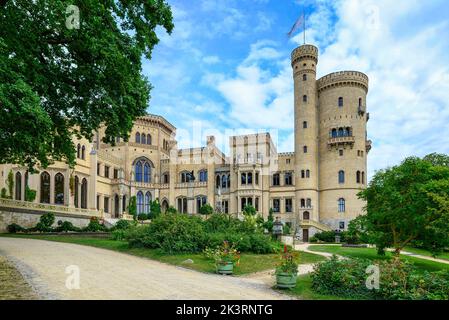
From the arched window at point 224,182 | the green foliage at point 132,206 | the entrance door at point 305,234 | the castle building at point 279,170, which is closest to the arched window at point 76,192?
the castle building at point 279,170

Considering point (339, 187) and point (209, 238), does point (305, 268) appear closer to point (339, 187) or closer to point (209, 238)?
point (209, 238)

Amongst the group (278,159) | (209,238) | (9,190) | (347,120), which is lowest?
(209,238)

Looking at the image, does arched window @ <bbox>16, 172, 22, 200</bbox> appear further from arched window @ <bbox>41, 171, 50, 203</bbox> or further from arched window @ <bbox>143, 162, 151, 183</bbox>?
arched window @ <bbox>143, 162, 151, 183</bbox>

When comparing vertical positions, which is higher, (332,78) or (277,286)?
(332,78)

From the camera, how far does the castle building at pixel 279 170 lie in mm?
50469

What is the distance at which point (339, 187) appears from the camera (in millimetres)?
50906

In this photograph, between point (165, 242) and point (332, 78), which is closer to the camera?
point (165, 242)

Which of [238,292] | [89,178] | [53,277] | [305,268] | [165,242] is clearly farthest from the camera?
[89,178]

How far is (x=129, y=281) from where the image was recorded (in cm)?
1149

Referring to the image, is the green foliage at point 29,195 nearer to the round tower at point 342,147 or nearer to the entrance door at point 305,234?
the entrance door at point 305,234

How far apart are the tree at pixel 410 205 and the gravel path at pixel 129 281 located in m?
12.2

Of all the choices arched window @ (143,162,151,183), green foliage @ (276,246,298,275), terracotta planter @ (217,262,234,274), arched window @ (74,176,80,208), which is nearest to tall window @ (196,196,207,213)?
arched window @ (143,162,151,183)

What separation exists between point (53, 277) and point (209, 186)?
4553 centimetres
